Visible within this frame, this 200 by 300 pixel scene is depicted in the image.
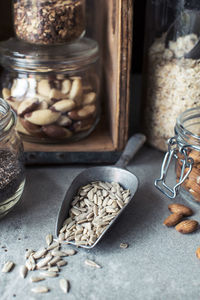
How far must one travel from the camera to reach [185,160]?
2.43 feet

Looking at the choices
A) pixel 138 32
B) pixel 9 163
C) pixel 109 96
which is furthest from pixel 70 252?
pixel 138 32

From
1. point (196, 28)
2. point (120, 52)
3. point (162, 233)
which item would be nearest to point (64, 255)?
point (162, 233)

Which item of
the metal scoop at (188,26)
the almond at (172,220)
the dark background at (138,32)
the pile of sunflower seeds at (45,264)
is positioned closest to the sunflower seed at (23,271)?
the pile of sunflower seeds at (45,264)

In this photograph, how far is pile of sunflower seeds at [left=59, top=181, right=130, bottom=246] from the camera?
70 cm

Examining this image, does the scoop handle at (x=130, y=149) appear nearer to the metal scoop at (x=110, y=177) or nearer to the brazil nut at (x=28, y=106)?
the metal scoop at (x=110, y=177)

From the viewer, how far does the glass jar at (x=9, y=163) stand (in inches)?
27.8

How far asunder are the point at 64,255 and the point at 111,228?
0.33 ft

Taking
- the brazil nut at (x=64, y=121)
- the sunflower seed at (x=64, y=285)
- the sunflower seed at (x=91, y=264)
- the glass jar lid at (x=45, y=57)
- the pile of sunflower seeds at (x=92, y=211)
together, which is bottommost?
the sunflower seed at (x=91, y=264)

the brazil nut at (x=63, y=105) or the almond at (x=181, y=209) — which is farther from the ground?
the brazil nut at (x=63, y=105)

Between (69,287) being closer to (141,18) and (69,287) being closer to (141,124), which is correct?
(141,124)

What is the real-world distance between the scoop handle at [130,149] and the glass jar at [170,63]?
0.05m

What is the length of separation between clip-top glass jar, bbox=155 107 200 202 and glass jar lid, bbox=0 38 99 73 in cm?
24

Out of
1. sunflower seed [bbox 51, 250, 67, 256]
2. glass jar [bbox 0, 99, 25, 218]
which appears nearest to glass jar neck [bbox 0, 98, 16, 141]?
glass jar [bbox 0, 99, 25, 218]

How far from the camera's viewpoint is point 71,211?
75 cm
